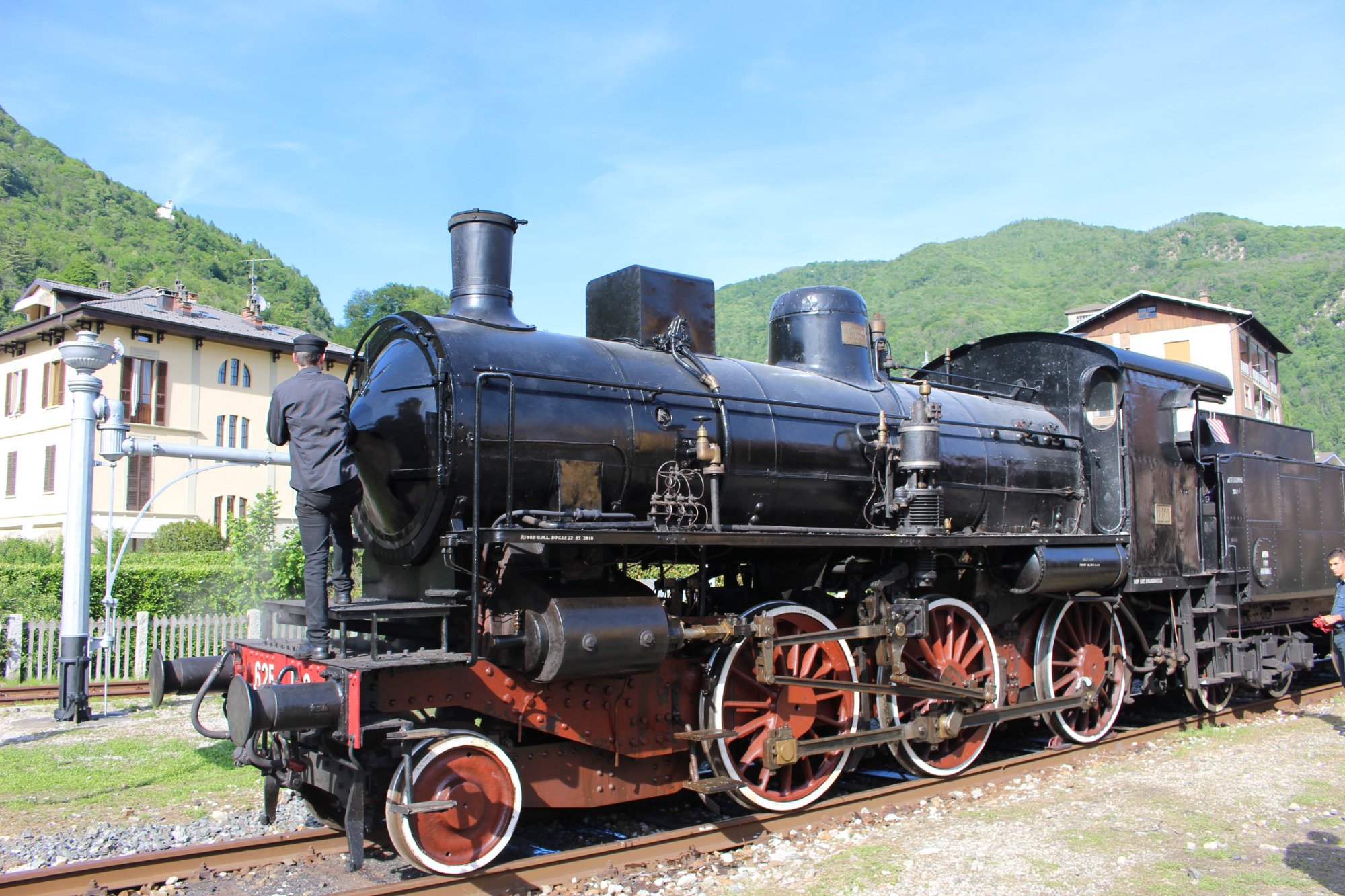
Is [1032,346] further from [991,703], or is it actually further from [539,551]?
[539,551]

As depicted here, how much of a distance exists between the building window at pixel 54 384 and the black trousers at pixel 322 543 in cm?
2979

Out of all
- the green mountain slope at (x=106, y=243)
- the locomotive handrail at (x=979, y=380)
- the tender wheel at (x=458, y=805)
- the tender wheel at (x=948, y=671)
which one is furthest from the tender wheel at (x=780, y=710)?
the green mountain slope at (x=106, y=243)

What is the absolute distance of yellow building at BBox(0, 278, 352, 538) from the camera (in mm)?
29281

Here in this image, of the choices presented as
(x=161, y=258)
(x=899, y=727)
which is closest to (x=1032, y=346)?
(x=899, y=727)

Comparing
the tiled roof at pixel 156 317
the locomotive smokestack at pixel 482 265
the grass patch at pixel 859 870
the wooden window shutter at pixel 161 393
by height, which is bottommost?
the grass patch at pixel 859 870

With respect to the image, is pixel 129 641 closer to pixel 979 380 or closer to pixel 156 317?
pixel 979 380

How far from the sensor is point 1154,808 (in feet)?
22.3

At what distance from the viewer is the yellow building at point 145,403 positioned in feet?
96.1

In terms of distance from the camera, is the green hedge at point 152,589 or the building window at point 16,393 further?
the building window at point 16,393

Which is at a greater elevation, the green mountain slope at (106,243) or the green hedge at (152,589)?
the green mountain slope at (106,243)

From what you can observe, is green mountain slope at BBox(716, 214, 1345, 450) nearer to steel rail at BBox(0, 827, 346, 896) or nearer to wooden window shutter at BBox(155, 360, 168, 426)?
wooden window shutter at BBox(155, 360, 168, 426)

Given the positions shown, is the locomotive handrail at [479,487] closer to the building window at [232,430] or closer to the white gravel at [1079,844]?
the white gravel at [1079,844]

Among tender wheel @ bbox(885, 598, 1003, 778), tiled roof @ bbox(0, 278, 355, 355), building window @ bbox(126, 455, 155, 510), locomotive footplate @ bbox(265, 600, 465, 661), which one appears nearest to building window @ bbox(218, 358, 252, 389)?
tiled roof @ bbox(0, 278, 355, 355)

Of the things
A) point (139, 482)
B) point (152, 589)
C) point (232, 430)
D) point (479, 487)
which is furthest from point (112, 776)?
point (232, 430)
